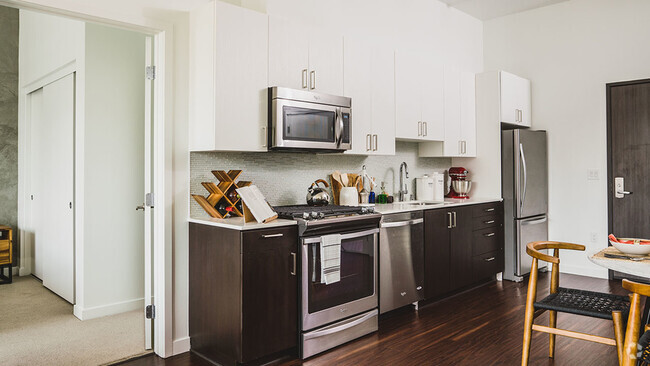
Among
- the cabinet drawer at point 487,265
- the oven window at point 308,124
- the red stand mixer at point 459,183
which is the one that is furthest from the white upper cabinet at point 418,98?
the cabinet drawer at point 487,265

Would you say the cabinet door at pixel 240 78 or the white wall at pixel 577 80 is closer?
the cabinet door at pixel 240 78

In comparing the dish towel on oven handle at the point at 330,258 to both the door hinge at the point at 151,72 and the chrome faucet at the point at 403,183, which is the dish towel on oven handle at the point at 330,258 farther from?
the chrome faucet at the point at 403,183

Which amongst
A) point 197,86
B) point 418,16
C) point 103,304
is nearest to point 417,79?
point 418,16

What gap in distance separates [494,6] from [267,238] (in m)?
4.28

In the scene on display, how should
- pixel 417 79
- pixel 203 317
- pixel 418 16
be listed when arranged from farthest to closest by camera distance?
pixel 418 16 < pixel 417 79 < pixel 203 317

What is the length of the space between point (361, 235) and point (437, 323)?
997 millimetres

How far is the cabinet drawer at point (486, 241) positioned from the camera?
4.61m

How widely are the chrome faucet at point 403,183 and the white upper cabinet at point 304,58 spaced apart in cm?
141

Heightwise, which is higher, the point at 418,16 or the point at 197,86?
the point at 418,16

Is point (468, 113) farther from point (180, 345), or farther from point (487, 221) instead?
point (180, 345)

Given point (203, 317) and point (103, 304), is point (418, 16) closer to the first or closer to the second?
point (203, 317)

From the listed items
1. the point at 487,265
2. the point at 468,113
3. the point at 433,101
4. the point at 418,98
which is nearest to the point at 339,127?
the point at 418,98

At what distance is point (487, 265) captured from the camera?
4754mm

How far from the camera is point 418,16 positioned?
16.2 feet
